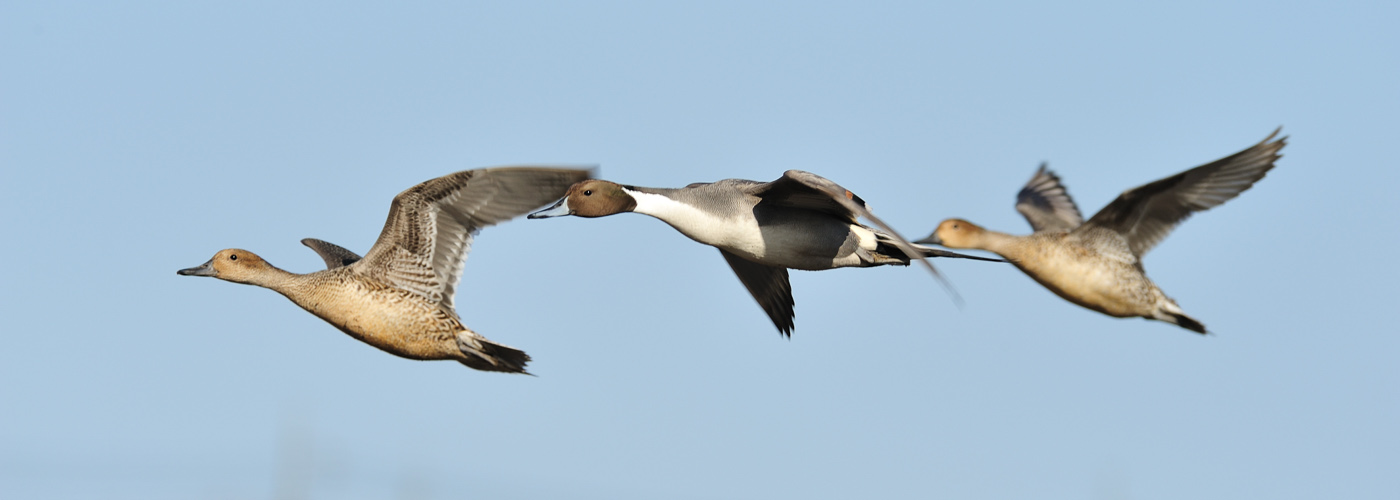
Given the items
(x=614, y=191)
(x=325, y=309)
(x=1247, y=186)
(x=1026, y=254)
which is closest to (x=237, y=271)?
(x=325, y=309)

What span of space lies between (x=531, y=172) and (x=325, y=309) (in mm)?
1418

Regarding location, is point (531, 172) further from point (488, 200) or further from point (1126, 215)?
point (1126, 215)

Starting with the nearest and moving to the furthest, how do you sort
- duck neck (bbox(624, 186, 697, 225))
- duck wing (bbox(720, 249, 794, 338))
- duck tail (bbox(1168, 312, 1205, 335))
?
duck tail (bbox(1168, 312, 1205, 335))
duck neck (bbox(624, 186, 697, 225))
duck wing (bbox(720, 249, 794, 338))

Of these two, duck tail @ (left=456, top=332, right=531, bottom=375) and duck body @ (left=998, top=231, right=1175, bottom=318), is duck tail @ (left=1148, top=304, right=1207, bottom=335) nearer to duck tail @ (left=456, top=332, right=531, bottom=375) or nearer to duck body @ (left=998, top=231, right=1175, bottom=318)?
duck body @ (left=998, top=231, right=1175, bottom=318)

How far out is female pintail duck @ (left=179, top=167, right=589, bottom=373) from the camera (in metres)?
8.26

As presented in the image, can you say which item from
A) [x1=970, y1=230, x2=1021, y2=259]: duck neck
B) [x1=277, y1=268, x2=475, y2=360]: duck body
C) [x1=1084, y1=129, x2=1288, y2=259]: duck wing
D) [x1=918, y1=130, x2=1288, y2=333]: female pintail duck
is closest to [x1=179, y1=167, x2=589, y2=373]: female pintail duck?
[x1=277, y1=268, x2=475, y2=360]: duck body

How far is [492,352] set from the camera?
8.30 meters

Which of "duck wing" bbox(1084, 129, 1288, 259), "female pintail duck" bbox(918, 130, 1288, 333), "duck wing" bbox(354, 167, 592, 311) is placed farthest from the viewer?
"duck wing" bbox(354, 167, 592, 311)

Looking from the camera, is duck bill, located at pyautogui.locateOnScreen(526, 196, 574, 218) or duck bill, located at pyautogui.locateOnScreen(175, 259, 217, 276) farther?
duck bill, located at pyautogui.locateOnScreen(175, 259, 217, 276)

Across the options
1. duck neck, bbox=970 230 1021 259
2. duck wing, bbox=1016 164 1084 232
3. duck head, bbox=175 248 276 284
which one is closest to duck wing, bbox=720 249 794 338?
duck neck, bbox=970 230 1021 259

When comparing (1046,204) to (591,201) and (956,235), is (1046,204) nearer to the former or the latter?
(956,235)

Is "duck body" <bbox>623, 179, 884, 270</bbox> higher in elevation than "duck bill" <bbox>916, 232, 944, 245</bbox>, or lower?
lower

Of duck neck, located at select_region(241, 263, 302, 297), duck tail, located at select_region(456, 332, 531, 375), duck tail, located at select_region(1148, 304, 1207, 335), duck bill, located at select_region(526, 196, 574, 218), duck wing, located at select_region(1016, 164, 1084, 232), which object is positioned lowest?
duck tail, located at select_region(456, 332, 531, 375)

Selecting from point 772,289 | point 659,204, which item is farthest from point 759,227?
point 772,289
